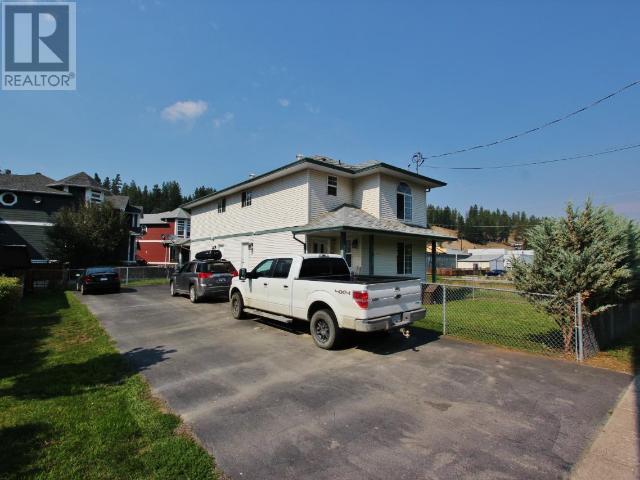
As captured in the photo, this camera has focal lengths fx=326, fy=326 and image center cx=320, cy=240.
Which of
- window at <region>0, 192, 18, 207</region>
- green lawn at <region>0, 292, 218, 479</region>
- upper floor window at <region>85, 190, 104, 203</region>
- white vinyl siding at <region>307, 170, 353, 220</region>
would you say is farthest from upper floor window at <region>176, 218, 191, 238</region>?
green lawn at <region>0, 292, 218, 479</region>

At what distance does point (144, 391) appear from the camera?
16.0ft

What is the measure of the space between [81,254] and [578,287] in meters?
31.5

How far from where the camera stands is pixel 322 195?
16.7 meters

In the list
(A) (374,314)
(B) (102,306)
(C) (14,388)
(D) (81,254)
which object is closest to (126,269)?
(D) (81,254)

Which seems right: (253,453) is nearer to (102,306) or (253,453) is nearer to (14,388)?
(14,388)

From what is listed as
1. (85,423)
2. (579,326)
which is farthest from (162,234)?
(579,326)

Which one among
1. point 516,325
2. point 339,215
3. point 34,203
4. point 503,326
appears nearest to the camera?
point 503,326

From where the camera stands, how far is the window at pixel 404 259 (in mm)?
17844

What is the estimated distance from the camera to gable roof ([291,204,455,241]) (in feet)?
45.7

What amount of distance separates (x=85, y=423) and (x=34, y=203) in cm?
3606

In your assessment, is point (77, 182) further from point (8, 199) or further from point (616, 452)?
point (616, 452)

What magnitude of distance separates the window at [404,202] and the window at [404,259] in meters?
1.61

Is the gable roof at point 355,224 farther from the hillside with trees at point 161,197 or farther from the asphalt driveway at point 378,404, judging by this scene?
the hillside with trees at point 161,197

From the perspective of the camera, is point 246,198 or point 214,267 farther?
point 246,198
